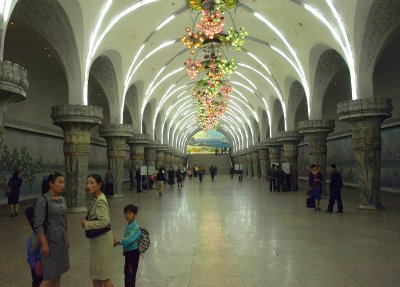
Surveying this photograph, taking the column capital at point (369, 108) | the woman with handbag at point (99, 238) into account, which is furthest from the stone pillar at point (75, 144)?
the woman with handbag at point (99, 238)

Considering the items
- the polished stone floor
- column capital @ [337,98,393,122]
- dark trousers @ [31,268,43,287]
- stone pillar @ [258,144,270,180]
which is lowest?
the polished stone floor

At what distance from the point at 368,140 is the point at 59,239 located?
997 centimetres

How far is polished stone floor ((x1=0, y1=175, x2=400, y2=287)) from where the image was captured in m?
4.68

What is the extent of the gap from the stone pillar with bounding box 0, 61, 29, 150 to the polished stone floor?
2.45 metres

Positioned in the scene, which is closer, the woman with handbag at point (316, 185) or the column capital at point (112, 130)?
the woman with handbag at point (316, 185)

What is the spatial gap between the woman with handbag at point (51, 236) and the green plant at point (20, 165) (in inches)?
425

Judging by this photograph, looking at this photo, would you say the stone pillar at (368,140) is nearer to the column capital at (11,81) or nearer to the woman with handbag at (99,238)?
the column capital at (11,81)

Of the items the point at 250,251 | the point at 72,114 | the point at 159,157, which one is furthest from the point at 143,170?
the point at 250,251

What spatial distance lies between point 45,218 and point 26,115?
1482 cm

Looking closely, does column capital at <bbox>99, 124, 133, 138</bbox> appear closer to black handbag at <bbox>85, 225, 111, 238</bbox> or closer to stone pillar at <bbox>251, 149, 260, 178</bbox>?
black handbag at <bbox>85, 225, 111, 238</bbox>

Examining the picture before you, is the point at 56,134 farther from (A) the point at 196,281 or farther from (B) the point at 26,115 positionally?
(A) the point at 196,281

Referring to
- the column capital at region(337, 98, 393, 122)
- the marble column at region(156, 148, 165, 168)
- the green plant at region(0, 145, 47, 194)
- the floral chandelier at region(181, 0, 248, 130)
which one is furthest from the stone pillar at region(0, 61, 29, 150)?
the marble column at region(156, 148, 165, 168)

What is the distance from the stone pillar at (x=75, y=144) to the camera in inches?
460

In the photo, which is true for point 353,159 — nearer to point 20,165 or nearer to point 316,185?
point 316,185
